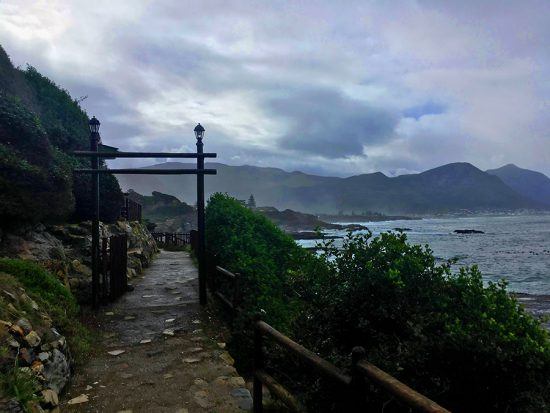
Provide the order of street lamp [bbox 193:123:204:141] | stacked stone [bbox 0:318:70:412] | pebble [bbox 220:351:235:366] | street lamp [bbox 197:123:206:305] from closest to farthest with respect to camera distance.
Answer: stacked stone [bbox 0:318:70:412]
pebble [bbox 220:351:235:366]
street lamp [bbox 197:123:206:305]
street lamp [bbox 193:123:204:141]

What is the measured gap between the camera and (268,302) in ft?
25.2

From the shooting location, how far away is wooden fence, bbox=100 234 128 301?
9.91 meters

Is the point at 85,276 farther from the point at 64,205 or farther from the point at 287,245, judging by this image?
the point at 287,245

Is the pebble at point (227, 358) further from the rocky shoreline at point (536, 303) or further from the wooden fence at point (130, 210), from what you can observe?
the rocky shoreline at point (536, 303)

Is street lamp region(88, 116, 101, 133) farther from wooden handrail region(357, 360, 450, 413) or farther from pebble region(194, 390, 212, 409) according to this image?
wooden handrail region(357, 360, 450, 413)

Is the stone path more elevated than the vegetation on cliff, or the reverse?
the vegetation on cliff

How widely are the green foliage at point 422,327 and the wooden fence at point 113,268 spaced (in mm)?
6236

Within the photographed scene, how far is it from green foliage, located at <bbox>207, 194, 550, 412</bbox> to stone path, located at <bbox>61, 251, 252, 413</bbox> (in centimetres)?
122

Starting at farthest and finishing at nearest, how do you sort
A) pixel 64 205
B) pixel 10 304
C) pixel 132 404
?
pixel 64 205 → pixel 10 304 → pixel 132 404

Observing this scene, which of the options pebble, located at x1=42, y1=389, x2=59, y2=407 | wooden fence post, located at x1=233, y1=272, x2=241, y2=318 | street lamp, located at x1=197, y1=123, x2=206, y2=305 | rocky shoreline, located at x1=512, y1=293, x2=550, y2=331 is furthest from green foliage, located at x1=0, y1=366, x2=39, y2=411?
rocky shoreline, located at x1=512, y1=293, x2=550, y2=331

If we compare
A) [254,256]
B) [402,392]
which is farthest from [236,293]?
[402,392]

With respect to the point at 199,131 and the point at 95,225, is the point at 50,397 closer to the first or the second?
the point at 95,225

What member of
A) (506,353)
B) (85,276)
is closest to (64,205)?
(85,276)

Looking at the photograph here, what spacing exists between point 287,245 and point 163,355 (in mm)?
5354
